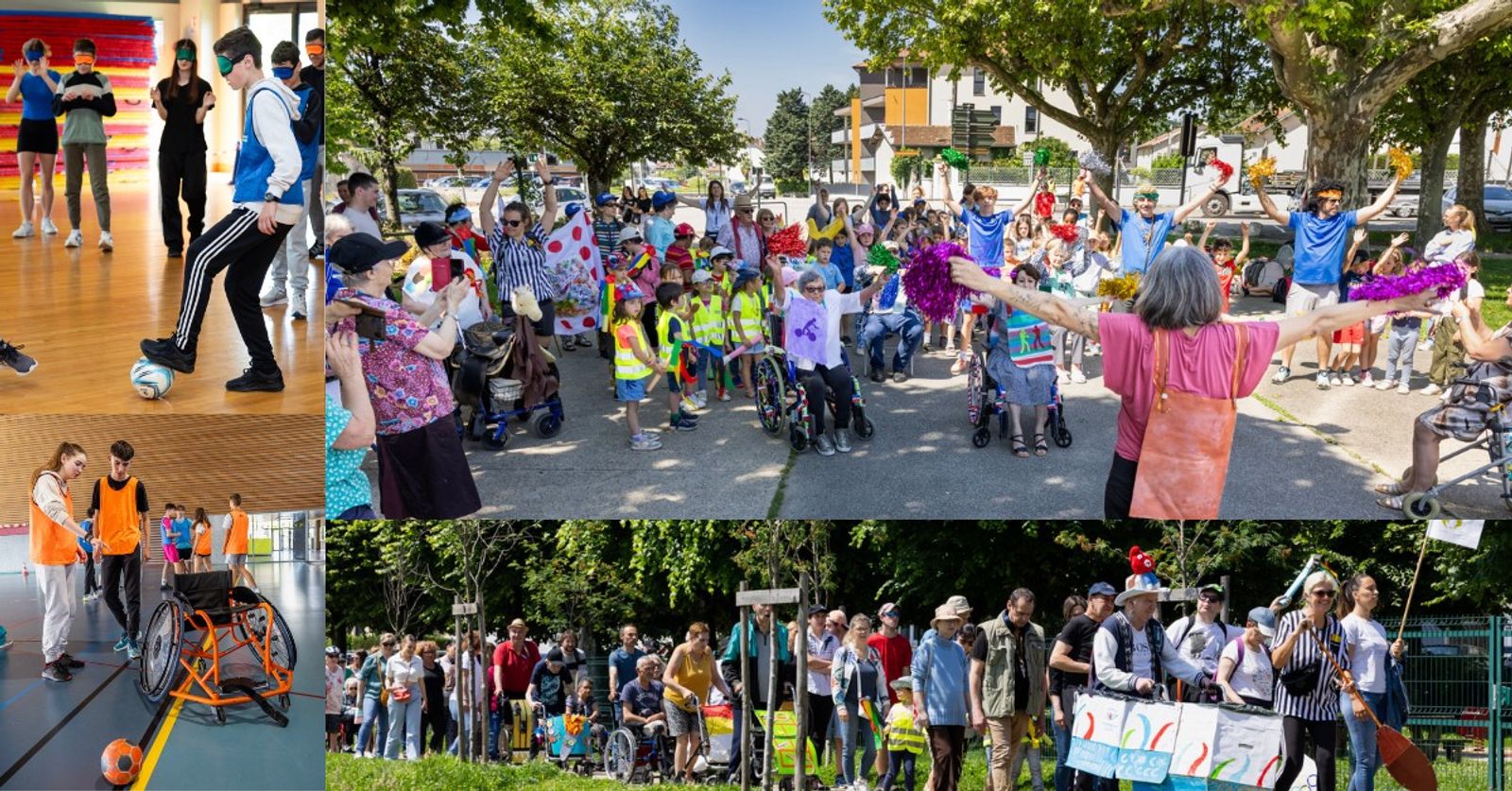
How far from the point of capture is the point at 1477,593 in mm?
8156

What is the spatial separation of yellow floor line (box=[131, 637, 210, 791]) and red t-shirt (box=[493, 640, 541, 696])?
1.87m

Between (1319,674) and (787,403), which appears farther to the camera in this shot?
(787,403)

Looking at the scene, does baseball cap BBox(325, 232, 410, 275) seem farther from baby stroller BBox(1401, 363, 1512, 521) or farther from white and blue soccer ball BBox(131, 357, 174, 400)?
baby stroller BBox(1401, 363, 1512, 521)

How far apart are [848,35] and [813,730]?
6786 millimetres

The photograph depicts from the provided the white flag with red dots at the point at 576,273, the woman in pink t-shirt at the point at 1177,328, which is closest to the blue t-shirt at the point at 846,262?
the white flag with red dots at the point at 576,273

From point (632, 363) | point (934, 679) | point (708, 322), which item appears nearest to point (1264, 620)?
point (934, 679)

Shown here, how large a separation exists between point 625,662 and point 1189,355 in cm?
375

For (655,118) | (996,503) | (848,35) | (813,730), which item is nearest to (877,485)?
(996,503)

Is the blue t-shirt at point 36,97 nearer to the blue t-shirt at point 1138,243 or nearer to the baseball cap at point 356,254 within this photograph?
the baseball cap at point 356,254

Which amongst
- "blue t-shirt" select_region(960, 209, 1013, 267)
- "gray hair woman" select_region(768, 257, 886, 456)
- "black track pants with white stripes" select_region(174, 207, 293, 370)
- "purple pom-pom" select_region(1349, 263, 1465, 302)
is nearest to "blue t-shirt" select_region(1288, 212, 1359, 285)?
"blue t-shirt" select_region(960, 209, 1013, 267)

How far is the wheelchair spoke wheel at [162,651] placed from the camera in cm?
549

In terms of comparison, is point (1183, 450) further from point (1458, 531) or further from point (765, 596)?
point (1458, 531)

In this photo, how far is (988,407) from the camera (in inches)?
304

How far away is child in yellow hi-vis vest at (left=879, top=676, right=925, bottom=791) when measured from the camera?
600 centimetres
